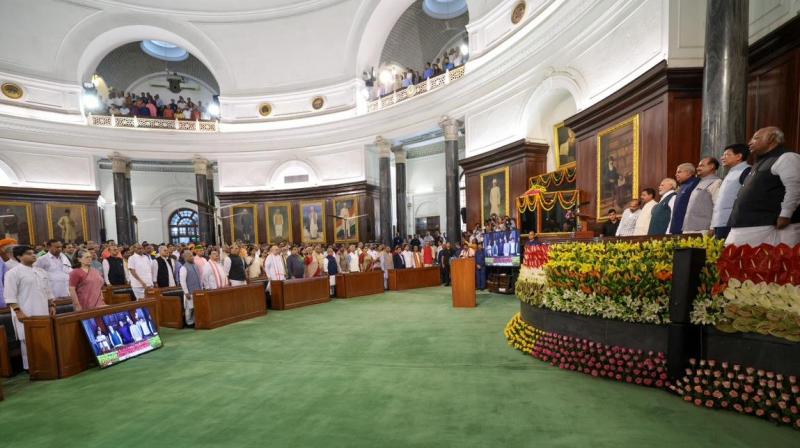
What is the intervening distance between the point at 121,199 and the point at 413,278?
16.2 metres

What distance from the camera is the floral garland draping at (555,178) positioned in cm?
1031

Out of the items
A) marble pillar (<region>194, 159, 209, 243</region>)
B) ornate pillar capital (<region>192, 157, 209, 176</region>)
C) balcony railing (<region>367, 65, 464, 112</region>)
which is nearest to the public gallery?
balcony railing (<region>367, 65, 464, 112</region>)

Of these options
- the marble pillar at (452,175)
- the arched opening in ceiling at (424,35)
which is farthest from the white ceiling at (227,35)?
the marble pillar at (452,175)

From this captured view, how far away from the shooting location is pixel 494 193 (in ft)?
43.7

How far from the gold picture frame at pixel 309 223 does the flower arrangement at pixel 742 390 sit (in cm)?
1720

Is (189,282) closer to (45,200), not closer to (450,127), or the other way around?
(450,127)

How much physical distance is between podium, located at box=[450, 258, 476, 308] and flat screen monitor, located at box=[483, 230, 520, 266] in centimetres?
214

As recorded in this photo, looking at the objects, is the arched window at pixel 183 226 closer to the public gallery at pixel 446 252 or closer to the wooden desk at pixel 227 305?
the public gallery at pixel 446 252

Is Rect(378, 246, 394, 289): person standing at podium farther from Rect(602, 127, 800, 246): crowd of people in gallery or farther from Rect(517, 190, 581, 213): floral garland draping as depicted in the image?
Rect(602, 127, 800, 246): crowd of people in gallery

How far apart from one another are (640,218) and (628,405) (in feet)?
11.1

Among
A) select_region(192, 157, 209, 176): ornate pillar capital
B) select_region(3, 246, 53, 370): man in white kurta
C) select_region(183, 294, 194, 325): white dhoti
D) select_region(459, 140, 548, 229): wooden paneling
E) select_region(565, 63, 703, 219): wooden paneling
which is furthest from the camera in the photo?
select_region(192, 157, 209, 176): ornate pillar capital

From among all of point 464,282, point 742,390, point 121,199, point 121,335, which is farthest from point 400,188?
point 742,390

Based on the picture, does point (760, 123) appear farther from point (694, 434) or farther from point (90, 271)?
point (90, 271)

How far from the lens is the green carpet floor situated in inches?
115
